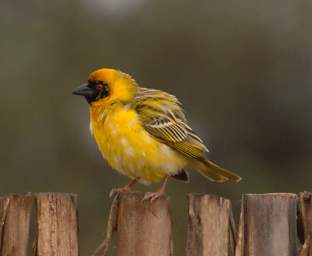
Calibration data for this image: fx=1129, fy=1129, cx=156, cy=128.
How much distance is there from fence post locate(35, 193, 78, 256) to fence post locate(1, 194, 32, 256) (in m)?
0.06

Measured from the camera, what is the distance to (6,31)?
60.1ft

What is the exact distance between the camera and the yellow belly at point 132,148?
710 cm

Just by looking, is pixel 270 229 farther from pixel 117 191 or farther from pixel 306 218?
pixel 117 191

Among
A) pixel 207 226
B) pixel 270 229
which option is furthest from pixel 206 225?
pixel 270 229

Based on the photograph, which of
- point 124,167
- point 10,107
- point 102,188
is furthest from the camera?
point 10,107

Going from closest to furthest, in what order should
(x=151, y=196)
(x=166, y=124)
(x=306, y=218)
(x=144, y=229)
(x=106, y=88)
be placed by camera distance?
1. (x=306, y=218)
2. (x=144, y=229)
3. (x=151, y=196)
4. (x=166, y=124)
5. (x=106, y=88)

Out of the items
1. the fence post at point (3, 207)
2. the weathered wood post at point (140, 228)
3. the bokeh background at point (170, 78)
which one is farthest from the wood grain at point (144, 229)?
the bokeh background at point (170, 78)

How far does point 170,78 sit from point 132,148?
10.1 meters

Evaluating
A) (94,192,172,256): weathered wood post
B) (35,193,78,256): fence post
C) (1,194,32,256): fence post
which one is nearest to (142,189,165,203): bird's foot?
(94,192,172,256): weathered wood post

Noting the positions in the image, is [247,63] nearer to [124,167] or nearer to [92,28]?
[92,28]

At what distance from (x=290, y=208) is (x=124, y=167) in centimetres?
200

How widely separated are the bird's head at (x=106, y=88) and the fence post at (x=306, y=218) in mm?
2427

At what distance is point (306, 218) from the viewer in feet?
17.5

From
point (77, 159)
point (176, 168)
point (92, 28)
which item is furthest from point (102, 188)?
point (176, 168)
